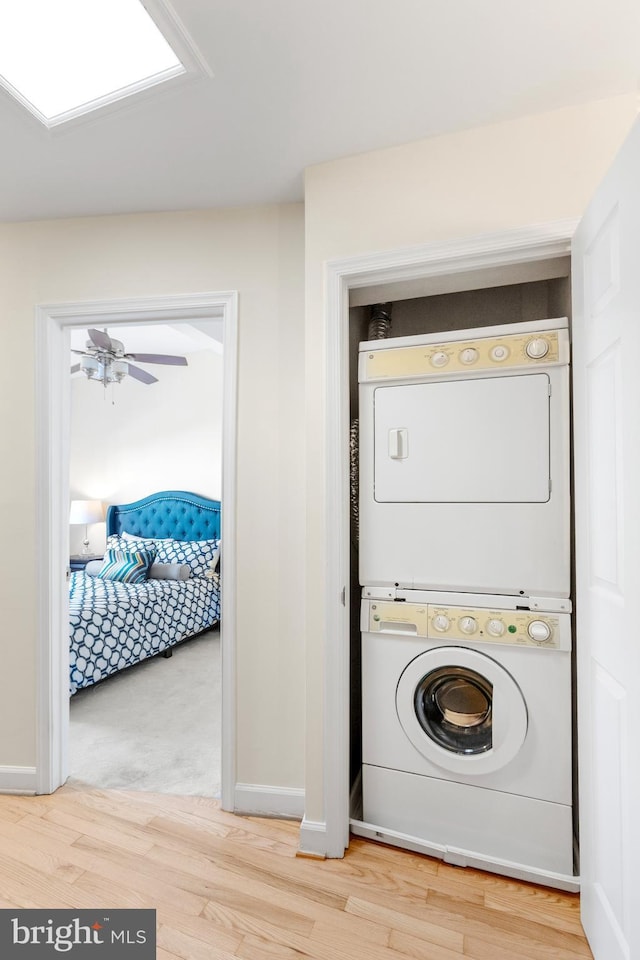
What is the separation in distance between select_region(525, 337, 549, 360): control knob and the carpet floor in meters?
2.20

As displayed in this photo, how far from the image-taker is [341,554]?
6.38 feet

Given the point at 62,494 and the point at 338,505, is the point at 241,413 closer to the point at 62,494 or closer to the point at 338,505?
the point at 338,505

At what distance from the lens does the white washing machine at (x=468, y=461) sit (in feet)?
5.78

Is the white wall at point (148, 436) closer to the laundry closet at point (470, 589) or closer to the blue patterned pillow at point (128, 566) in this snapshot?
the blue patterned pillow at point (128, 566)

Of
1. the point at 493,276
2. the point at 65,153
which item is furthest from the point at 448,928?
the point at 65,153

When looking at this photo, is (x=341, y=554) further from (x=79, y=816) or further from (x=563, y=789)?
(x=79, y=816)

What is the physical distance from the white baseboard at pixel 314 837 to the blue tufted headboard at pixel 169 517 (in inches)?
140

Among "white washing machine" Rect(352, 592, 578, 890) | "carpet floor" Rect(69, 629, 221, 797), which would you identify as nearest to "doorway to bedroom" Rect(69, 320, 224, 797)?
"carpet floor" Rect(69, 629, 221, 797)

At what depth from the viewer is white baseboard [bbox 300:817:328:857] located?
6.21ft

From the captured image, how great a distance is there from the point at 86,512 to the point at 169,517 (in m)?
0.98

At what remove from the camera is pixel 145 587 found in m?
4.36

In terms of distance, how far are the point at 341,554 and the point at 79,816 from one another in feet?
4.99

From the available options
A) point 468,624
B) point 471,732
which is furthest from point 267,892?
point 468,624

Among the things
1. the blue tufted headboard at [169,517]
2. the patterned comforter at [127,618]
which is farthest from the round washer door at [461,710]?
the blue tufted headboard at [169,517]
